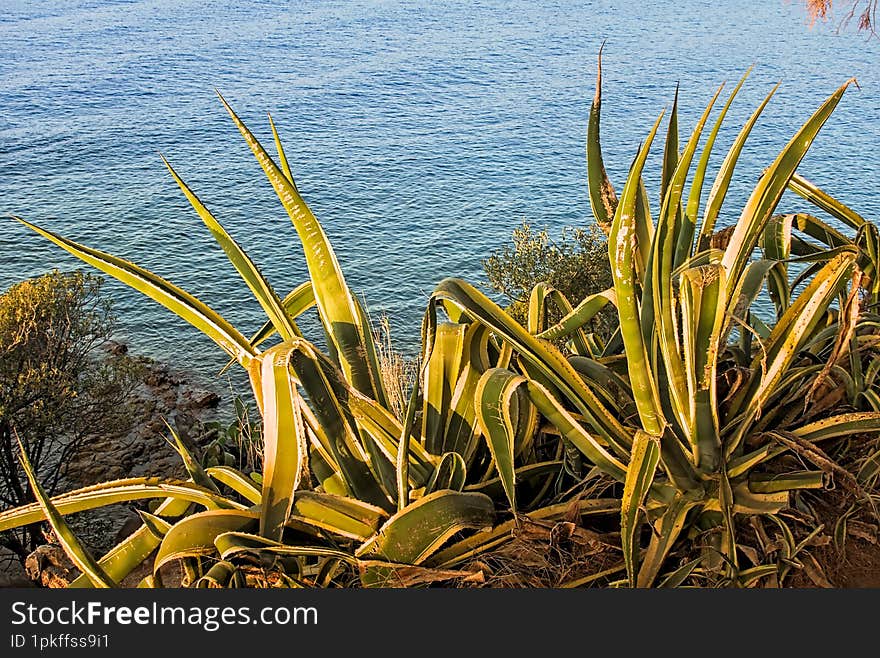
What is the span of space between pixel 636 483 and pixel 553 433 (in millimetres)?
421

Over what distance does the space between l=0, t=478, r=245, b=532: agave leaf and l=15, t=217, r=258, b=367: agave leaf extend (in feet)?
0.84

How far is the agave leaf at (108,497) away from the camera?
151cm

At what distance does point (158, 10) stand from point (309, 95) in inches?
365

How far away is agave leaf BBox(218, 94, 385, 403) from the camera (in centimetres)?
155

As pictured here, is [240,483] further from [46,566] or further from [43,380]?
[43,380]

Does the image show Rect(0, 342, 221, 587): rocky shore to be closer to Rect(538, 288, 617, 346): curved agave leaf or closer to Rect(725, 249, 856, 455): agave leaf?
Rect(538, 288, 617, 346): curved agave leaf

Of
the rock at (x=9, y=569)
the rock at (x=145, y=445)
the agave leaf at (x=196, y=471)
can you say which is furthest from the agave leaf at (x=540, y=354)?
the rock at (x=145, y=445)

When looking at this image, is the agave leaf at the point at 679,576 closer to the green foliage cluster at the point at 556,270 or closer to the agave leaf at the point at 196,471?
the agave leaf at the point at 196,471

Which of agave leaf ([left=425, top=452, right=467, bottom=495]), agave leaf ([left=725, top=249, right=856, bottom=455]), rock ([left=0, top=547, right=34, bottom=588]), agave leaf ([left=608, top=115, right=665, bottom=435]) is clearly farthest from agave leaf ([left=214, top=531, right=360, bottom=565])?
rock ([left=0, top=547, right=34, bottom=588])

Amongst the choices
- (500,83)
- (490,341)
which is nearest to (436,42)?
(500,83)

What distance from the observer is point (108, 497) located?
5.06ft

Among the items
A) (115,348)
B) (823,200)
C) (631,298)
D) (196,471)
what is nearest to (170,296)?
(196,471)

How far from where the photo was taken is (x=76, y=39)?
19.2 metres

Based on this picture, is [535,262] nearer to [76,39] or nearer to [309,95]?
[309,95]
